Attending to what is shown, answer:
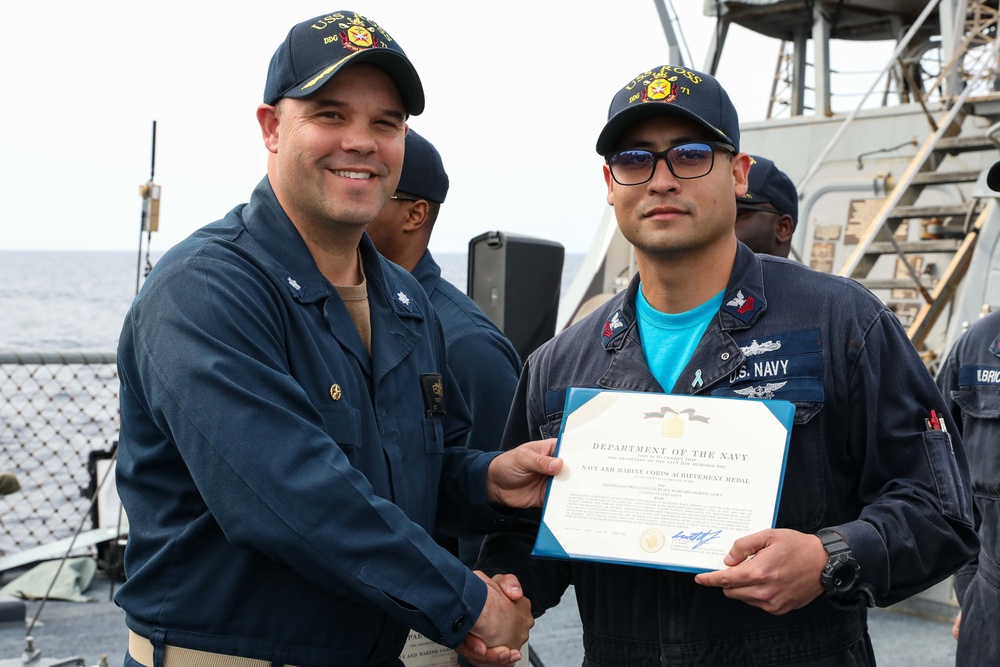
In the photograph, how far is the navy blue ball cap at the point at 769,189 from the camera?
4.32m

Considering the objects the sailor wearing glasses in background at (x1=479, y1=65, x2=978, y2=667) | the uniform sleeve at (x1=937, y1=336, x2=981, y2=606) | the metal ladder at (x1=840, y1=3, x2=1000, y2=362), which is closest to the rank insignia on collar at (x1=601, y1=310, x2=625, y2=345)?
the sailor wearing glasses in background at (x1=479, y1=65, x2=978, y2=667)

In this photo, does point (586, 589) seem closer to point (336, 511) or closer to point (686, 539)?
point (686, 539)

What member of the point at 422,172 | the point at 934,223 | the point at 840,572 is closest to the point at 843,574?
the point at 840,572

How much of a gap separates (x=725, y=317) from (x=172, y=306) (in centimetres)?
122

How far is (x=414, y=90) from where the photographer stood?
8.05ft

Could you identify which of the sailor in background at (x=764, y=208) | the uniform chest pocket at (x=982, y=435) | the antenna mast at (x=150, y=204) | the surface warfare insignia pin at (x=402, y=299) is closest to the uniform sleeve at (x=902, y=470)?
the surface warfare insignia pin at (x=402, y=299)

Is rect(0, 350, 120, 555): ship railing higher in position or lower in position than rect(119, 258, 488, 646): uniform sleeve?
lower

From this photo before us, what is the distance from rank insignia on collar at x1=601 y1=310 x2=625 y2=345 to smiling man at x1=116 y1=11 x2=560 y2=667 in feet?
1.14

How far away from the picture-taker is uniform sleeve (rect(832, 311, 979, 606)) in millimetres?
2160

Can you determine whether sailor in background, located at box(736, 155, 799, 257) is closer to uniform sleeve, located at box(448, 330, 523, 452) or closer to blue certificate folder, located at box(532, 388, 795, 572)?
uniform sleeve, located at box(448, 330, 523, 452)

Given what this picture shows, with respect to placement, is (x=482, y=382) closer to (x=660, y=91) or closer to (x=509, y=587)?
(x=509, y=587)

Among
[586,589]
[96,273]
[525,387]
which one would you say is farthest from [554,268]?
[96,273]

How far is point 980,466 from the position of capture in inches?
142

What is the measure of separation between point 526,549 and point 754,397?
29.3 inches
